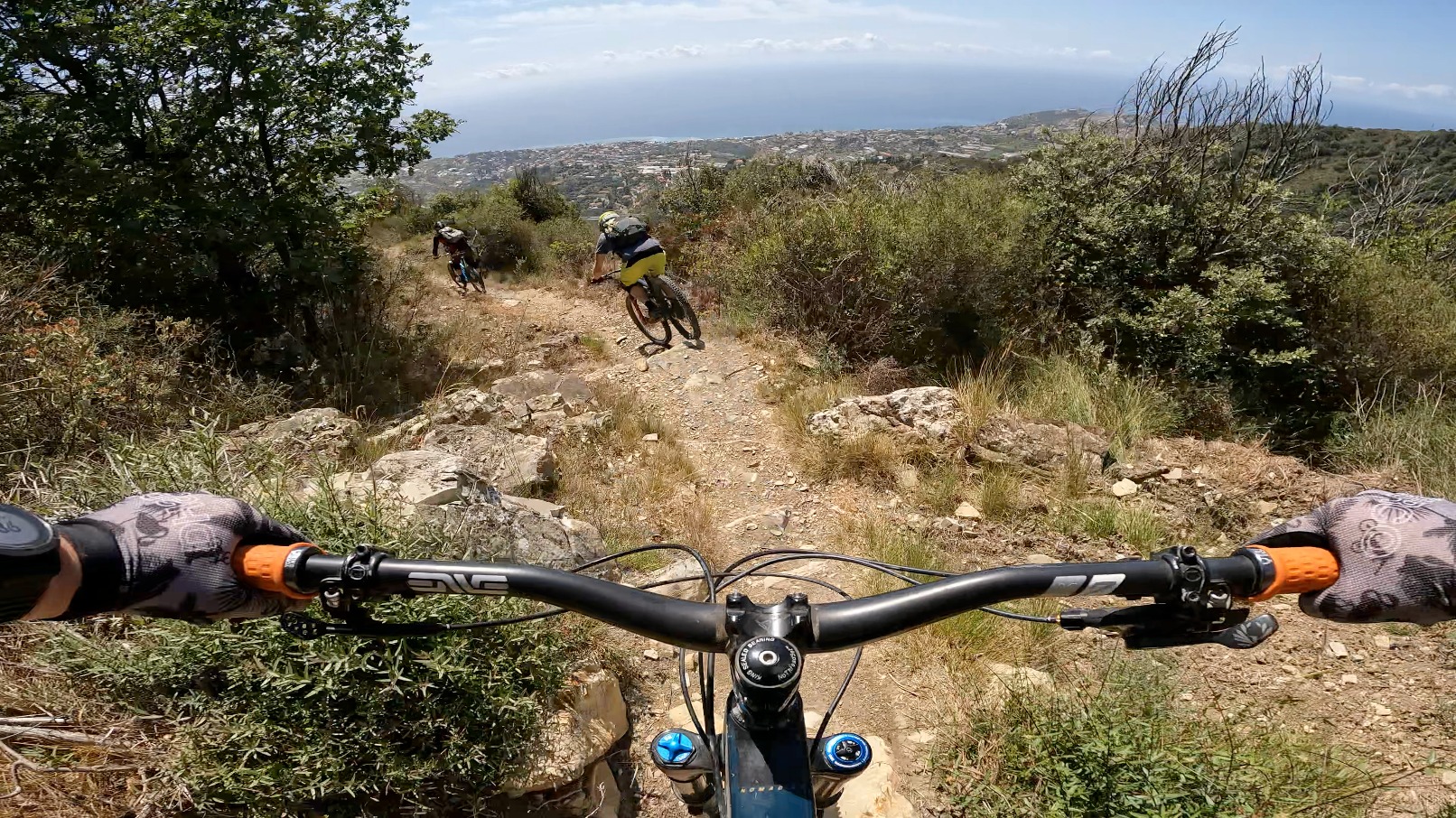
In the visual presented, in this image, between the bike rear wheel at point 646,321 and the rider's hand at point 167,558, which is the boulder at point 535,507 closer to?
the rider's hand at point 167,558

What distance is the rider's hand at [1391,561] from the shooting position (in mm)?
1120

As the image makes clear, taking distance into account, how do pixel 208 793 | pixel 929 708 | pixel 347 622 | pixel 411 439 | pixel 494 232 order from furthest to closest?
1. pixel 494 232
2. pixel 411 439
3. pixel 929 708
4. pixel 208 793
5. pixel 347 622

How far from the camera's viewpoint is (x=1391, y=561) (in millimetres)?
1143

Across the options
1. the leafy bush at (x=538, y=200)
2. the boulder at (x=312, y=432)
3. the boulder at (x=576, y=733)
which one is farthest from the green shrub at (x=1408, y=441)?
the leafy bush at (x=538, y=200)

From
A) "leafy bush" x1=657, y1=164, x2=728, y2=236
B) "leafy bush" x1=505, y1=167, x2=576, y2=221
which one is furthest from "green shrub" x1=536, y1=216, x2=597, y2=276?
"leafy bush" x1=657, y1=164, x2=728, y2=236

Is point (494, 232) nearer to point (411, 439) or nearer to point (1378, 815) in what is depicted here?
point (411, 439)

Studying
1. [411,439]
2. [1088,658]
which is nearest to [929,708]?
[1088,658]

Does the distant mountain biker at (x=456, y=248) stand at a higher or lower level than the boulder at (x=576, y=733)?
higher

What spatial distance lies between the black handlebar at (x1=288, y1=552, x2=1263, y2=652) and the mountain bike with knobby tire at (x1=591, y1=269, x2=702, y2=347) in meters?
7.23

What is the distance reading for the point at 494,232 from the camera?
649 inches

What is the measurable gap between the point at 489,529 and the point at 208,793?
1410 millimetres

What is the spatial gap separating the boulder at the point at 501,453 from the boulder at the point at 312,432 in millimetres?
556

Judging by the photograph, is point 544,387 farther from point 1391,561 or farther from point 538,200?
point 538,200

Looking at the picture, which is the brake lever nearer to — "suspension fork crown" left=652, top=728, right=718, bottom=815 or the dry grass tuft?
"suspension fork crown" left=652, top=728, right=718, bottom=815
